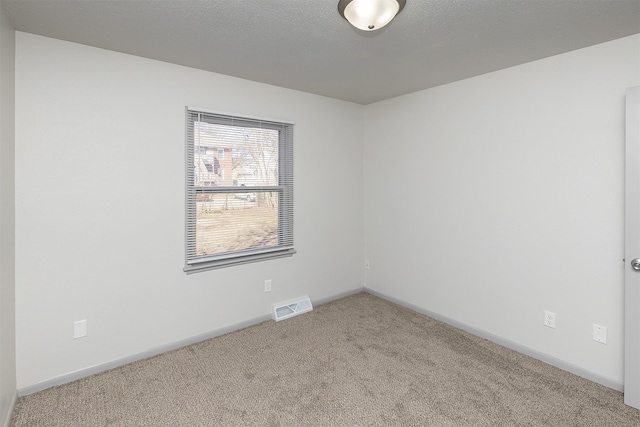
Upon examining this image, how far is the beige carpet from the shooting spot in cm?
199

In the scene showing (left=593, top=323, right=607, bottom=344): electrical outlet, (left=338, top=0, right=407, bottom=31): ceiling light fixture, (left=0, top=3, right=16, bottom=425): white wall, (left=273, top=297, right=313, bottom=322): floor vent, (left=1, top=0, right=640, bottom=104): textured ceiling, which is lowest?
(left=273, top=297, right=313, bottom=322): floor vent

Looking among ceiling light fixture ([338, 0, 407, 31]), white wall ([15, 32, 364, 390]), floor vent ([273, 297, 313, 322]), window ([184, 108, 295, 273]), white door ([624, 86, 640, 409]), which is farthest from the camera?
floor vent ([273, 297, 313, 322])

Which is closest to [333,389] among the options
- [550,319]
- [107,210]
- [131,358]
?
[131,358]

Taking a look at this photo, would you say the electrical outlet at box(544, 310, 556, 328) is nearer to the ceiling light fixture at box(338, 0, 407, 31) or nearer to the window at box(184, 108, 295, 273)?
the window at box(184, 108, 295, 273)

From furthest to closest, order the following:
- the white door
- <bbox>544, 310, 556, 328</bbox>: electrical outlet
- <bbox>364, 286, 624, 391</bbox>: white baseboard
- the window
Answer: the window, <bbox>544, 310, 556, 328</bbox>: electrical outlet, <bbox>364, 286, 624, 391</bbox>: white baseboard, the white door

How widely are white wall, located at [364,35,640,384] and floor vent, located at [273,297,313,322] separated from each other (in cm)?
104

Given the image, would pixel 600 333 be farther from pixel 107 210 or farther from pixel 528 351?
pixel 107 210

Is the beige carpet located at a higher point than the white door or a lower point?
lower

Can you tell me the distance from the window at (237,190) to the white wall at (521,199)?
1252mm

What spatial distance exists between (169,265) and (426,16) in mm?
2562

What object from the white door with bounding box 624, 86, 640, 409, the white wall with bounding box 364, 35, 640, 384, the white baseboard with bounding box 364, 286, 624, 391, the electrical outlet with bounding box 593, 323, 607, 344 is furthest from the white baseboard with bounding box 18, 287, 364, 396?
the white door with bounding box 624, 86, 640, 409

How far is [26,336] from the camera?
7.30 ft

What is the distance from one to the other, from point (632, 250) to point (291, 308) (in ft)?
9.04

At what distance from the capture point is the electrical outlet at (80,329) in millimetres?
2395
